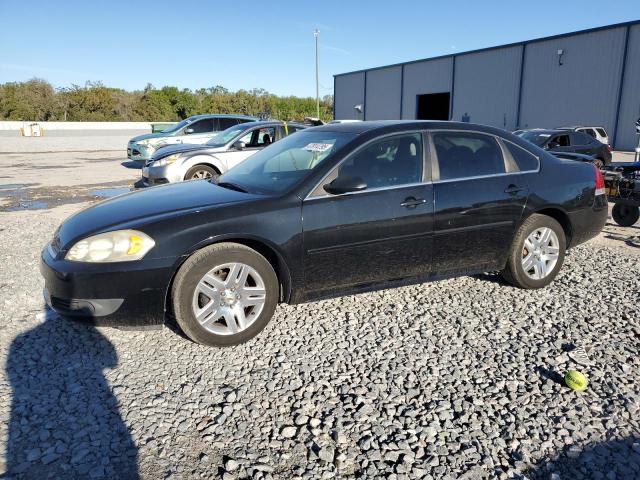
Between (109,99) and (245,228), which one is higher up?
(109,99)

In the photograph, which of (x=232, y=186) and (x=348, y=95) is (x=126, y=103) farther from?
(x=232, y=186)

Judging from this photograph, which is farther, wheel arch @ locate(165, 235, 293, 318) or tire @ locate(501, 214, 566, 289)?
tire @ locate(501, 214, 566, 289)

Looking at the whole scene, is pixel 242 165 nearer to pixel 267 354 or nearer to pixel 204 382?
pixel 267 354

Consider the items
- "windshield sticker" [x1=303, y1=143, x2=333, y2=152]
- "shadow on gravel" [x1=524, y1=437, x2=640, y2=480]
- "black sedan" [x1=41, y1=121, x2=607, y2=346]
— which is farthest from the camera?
"windshield sticker" [x1=303, y1=143, x2=333, y2=152]

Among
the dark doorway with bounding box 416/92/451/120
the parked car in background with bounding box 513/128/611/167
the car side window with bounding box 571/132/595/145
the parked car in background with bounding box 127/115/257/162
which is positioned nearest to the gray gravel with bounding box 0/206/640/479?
the parked car in background with bounding box 513/128/611/167

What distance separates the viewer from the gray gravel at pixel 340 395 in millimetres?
2422

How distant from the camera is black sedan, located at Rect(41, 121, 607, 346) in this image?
3.39 metres

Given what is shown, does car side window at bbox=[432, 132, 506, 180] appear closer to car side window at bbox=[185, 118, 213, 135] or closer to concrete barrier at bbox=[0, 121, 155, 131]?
car side window at bbox=[185, 118, 213, 135]

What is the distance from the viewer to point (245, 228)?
3.57 m

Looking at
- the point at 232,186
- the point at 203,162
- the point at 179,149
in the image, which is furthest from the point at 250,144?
the point at 232,186

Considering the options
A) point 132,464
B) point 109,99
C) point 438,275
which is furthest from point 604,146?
point 109,99

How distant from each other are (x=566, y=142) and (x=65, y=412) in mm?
14656

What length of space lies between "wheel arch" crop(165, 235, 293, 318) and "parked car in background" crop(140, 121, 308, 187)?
584cm

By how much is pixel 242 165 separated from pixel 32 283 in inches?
94.8
